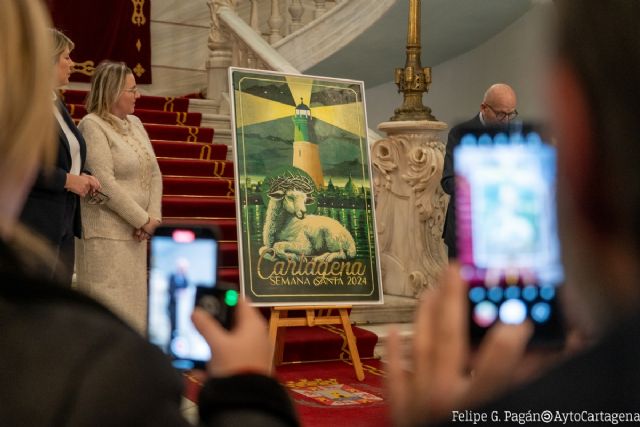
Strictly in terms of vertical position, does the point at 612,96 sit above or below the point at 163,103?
below

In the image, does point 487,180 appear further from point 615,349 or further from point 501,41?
point 501,41

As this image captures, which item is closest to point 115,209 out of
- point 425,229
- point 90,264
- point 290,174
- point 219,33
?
point 90,264

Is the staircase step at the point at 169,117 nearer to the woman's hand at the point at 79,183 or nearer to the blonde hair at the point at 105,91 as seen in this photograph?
the blonde hair at the point at 105,91

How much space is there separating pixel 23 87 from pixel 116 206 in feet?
11.6

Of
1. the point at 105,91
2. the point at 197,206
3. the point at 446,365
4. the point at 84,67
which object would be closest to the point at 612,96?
the point at 446,365

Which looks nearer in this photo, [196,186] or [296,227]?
[296,227]

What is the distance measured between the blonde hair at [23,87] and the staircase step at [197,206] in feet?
20.4

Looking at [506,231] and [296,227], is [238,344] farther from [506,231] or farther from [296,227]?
[296,227]

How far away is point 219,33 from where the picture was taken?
9242 millimetres

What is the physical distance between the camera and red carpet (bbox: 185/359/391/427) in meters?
4.45

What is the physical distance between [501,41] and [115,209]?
19.3ft

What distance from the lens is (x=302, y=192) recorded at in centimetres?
525

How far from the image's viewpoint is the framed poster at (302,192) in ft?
16.9

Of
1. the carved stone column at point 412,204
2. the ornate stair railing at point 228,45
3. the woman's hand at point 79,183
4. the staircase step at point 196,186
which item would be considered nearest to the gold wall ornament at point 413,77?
the carved stone column at point 412,204
